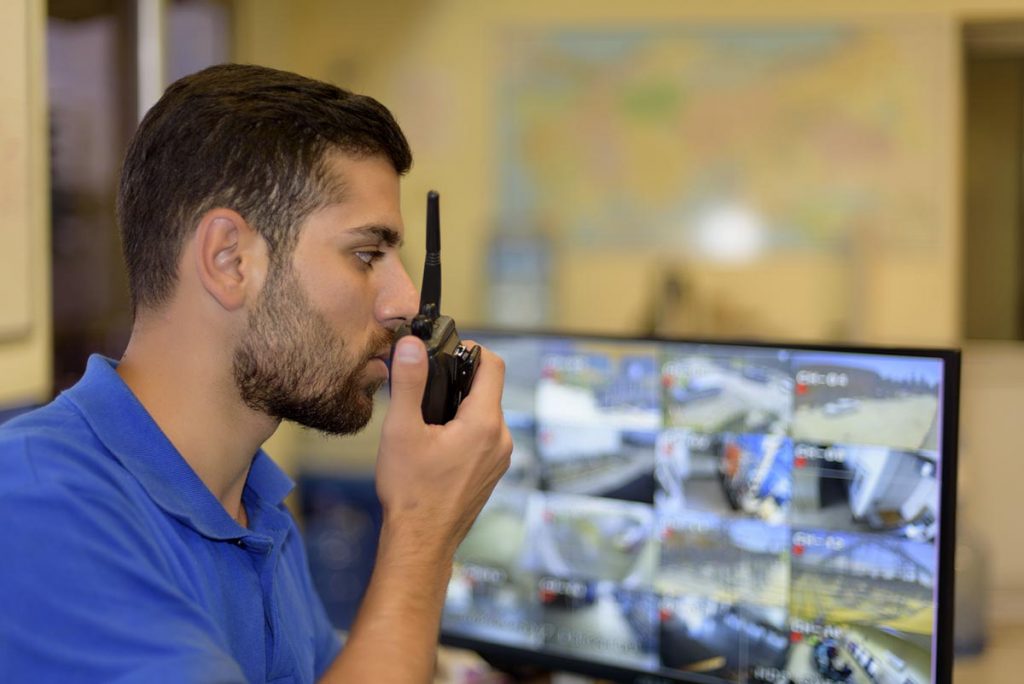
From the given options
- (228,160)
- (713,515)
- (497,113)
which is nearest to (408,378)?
(228,160)

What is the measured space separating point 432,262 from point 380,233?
0.19ft

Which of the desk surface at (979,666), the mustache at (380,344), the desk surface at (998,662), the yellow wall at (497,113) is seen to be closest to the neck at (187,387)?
the mustache at (380,344)

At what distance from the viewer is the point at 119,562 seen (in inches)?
29.5

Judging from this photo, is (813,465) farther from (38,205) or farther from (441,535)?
(38,205)

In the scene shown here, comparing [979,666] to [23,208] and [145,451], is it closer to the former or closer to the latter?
[145,451]

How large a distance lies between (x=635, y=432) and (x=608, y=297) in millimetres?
2156

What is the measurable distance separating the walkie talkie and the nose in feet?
0.06

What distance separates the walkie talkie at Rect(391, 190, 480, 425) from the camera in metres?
0.93

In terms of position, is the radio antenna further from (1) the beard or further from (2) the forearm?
(2) the forearm

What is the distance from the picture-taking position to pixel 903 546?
1013mm

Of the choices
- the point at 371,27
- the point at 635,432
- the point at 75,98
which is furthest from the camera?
the point at 371,27

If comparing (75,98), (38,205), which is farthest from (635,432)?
(75,98)

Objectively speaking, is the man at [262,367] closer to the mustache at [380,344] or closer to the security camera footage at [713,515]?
the mustache at [380,344]

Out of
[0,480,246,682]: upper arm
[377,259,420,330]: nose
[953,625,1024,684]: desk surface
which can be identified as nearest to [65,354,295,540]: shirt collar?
[0,480,246,682]: upper arm
